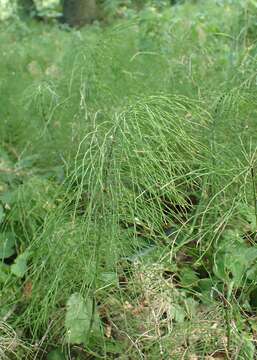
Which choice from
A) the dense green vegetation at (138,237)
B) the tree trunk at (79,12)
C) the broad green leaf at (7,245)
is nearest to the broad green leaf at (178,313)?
the dense green vegetation at (138,237)

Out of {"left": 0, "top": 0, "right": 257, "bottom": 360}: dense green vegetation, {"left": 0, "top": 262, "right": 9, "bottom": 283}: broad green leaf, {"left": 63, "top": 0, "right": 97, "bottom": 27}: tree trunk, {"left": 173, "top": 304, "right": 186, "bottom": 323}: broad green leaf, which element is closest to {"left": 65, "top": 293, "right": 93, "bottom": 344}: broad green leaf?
{"left": 0, "top": 0, "right": 257, "bottom": 360}: dense green vegetation

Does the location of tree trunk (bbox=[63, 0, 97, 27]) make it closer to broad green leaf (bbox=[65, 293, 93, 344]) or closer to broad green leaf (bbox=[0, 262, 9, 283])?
broad green leaf (bbox=[0, 262, 9, 283])

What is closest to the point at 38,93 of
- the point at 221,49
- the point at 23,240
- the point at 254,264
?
the point at 23,240

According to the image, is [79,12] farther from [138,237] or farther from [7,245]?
[138,237]

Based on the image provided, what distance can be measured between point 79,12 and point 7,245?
630 cm

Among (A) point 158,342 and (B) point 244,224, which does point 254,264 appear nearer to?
(B) point 244,224

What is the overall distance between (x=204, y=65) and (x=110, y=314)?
4.94 feet

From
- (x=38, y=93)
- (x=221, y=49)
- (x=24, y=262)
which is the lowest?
(x=221, y=49)

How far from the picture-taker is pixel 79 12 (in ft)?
25.8

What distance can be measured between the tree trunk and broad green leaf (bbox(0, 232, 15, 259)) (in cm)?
617

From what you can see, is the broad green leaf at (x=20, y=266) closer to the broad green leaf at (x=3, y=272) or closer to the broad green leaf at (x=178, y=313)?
the broad green leaf at (x=3, y=272)

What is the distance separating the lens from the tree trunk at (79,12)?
25.7 ft

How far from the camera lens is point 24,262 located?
1.80 metres

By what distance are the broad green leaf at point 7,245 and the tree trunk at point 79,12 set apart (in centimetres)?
617
